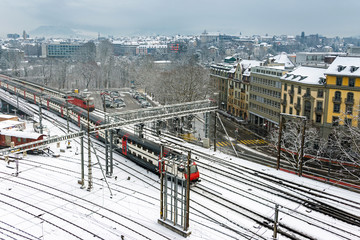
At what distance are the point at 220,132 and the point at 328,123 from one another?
746 inches

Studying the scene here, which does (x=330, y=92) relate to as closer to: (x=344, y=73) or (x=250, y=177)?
(x=344, y=73)

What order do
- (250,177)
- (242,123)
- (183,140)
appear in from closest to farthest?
(250,177) < (183,140) < (242,123)

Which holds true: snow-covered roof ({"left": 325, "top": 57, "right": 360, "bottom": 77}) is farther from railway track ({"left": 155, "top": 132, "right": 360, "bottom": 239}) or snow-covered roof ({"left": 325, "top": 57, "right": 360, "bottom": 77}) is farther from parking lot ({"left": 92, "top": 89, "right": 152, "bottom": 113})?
parking lot ({"left": 92, "top": 89, "right": 152, "bottom": 113})

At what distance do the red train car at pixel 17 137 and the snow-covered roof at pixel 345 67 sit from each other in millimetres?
40941

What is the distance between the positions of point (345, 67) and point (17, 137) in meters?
45.6

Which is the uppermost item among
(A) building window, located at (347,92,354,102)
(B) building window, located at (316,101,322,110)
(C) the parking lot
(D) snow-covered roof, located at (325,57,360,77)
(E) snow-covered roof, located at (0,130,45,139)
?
(D) snow-covered roof, located at (325,57,360,77)

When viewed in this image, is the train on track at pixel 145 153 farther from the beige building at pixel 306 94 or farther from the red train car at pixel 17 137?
the beige building at pixel 306 94

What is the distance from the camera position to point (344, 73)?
4622 centimetres

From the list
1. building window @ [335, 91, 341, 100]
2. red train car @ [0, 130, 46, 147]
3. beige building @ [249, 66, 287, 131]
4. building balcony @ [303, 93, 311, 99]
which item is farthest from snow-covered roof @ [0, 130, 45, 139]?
building window @ [335, 91, 341, 100]

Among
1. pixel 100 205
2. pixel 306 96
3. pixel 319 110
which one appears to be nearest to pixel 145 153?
pixel 100 205

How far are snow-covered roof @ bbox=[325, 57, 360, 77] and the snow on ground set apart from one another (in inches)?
813

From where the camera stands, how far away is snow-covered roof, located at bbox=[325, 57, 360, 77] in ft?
151

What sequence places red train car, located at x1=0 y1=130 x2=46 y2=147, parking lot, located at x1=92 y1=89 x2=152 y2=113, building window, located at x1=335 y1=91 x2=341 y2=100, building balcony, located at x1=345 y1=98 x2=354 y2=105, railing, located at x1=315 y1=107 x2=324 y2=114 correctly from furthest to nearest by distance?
parking lot, located at x1=92 y1=89 x2=152 y2=113 → railing, located at x1=315 y1=107 x2=324 y2=114 → building window, located at x1=335 y1=91 x2=341 y2=100 → building balcony, located at x1=345 y1=98 x2=354 y2=105 → red train car, located at x1=0 y1=130 x2=46 y2=147

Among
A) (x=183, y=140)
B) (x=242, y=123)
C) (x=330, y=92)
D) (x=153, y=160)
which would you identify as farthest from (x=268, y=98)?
(x=153, y=160)
